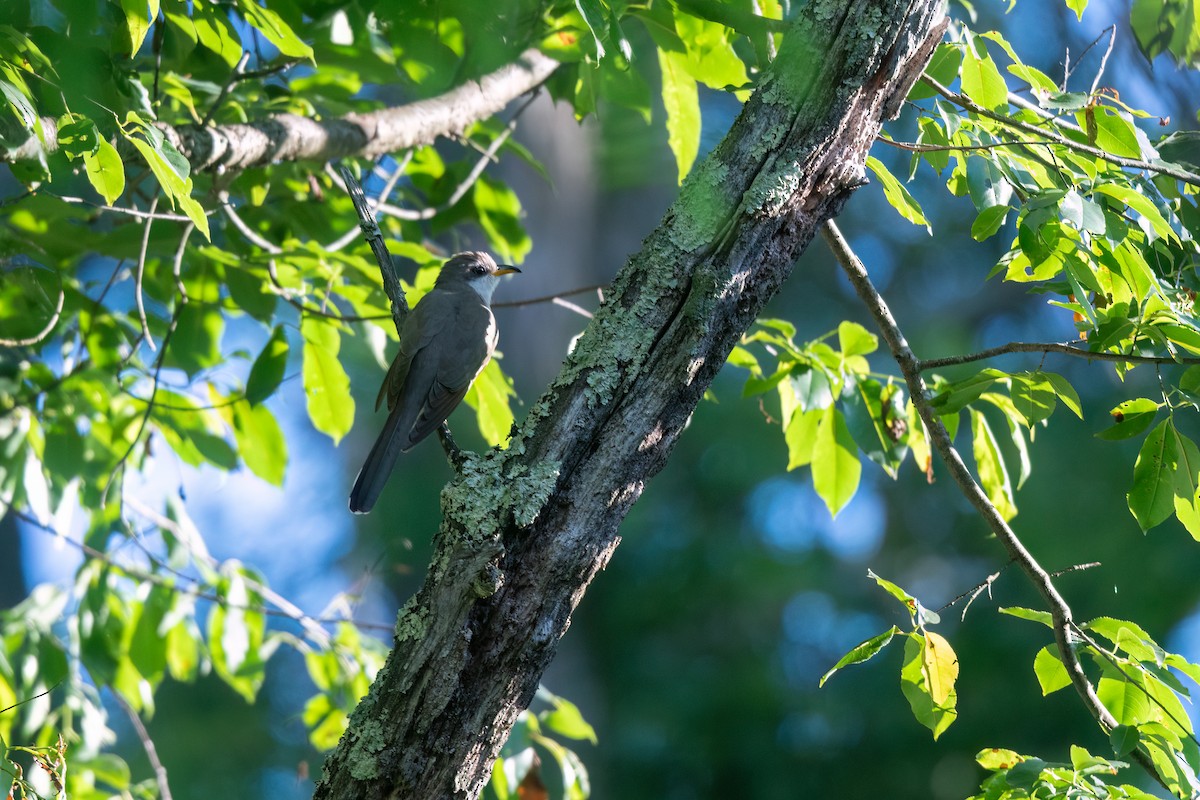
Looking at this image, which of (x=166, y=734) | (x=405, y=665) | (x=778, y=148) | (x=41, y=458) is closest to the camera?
(x=405, y=665)

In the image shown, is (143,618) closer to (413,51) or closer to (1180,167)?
(413,51)

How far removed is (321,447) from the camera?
9547mm

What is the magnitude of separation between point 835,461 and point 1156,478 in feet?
2.56

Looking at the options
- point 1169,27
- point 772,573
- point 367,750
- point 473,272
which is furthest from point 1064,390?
point 772,573

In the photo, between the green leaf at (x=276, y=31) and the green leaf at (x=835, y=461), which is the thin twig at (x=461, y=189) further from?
the green leaf at (x=835, y=461)

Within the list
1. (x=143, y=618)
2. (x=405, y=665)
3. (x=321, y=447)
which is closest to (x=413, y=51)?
(x=405, y=665)

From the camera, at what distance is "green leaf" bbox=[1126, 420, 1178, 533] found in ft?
6.54

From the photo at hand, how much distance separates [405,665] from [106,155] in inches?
40.8

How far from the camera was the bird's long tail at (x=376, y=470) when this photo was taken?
3.02 meters

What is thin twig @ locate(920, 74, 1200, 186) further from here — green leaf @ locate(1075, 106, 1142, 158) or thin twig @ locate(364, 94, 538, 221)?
thin twig @ locate(364, 94, 538, 221)

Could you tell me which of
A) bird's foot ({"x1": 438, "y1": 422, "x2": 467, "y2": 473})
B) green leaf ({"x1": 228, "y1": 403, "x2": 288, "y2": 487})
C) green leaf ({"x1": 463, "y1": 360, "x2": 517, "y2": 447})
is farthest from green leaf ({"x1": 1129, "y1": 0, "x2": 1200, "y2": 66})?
green leaf ({"x1": 228, "y1": 403, "x2": 288, "y2": 487})

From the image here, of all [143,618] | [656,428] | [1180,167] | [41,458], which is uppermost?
[1180,167]

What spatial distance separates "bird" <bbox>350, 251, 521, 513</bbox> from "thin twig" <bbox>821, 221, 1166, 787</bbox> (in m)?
1.18

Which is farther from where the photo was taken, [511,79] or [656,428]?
[511,79]
